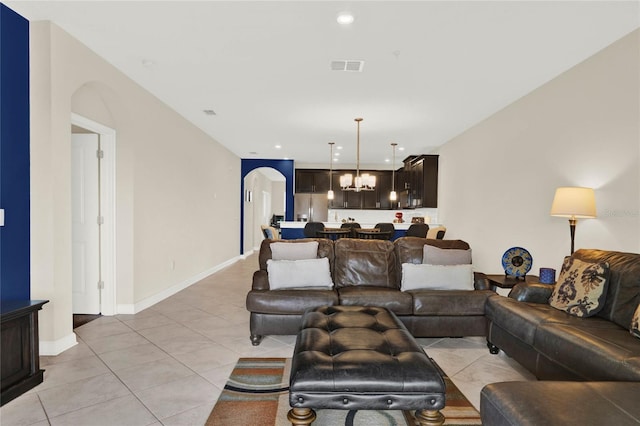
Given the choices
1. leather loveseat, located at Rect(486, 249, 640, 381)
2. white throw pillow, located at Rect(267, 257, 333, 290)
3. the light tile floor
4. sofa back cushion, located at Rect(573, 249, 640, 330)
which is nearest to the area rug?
the light tile floor

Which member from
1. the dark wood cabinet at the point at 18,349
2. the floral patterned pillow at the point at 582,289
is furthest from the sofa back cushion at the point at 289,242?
the floral patterned pillow at the point at 582,289

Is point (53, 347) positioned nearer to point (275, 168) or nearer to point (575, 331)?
point (575, 331)

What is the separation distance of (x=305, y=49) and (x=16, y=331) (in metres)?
3.00

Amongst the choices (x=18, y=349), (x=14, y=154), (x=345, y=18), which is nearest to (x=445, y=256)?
(x=345, y=18)

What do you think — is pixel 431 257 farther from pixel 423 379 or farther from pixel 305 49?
pixel 305 49

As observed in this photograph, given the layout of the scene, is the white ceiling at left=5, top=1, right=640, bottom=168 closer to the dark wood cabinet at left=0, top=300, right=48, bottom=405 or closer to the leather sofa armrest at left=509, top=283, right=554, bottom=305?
the leather sofa armrest at left=509, top=283, right=554, bottom=305

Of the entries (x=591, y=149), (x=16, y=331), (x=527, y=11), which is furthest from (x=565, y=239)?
(x=16, y=331)

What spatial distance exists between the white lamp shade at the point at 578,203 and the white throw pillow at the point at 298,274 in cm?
216

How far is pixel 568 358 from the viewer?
204 cm

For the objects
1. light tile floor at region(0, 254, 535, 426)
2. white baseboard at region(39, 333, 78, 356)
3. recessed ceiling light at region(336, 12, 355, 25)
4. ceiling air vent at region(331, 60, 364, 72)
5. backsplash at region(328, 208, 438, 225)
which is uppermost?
recessed ceiling light at region(336, 12, 355, 25)

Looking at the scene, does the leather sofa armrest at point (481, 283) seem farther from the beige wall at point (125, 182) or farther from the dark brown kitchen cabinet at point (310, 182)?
the dark brown kitchen cabinet at point (310, 182)

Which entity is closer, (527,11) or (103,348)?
(527,11)

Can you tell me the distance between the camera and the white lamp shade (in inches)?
118

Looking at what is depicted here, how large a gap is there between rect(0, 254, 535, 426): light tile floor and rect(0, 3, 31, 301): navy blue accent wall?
0.73m
